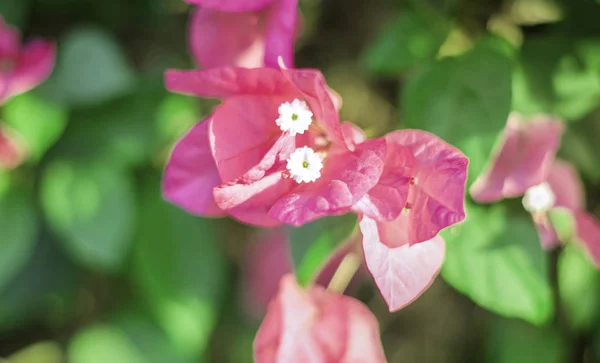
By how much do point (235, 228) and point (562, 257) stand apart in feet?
1.96

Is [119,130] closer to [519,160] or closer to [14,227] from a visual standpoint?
[14,227]

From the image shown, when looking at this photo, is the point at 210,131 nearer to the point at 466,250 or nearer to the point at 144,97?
the point at 466,250

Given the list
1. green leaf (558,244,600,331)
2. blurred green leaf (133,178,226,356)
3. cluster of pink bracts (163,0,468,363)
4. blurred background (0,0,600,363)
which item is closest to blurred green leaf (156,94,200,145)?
blurred background (0,0,600,363)

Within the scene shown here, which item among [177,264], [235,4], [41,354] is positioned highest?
[235,4]

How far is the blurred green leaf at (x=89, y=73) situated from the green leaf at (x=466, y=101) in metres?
0.44

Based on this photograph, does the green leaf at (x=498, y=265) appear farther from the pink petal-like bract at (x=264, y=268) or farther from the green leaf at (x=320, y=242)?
the pink petal-like bract at (x=264, y=268)

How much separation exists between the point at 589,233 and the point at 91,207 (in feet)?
2.13

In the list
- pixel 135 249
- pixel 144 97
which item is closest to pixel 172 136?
pixel 144 97

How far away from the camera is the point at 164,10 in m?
1.00

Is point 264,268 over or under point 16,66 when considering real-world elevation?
under

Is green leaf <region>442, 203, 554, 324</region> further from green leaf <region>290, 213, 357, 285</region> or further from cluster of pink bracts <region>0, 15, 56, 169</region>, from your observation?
cluster of pink bracts <region>0, 15, 56, 169</region>

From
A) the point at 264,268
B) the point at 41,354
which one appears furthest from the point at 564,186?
the point at 41,354

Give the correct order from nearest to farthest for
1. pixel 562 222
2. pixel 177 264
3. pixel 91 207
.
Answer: pixel 562 222 → pixel 91 207 → pixel 177 264

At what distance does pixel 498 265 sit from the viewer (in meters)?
0.59
